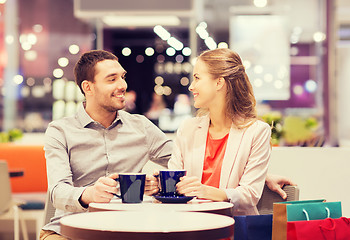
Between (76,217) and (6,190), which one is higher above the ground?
(76,217)

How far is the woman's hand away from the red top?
16.0 inches

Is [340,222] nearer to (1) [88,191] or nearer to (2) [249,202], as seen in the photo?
(2) [249,202]

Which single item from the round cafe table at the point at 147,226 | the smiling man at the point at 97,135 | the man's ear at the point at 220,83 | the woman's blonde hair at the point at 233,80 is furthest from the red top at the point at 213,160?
the round cafe table at the point at 147,226

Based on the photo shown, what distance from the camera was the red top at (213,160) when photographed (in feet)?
8.48

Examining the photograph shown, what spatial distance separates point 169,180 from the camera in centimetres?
207

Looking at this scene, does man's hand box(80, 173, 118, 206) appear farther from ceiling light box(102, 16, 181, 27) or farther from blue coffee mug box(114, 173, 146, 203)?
ceiling light box(102, 16, 181, 27)

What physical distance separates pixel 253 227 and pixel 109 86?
3.16ft

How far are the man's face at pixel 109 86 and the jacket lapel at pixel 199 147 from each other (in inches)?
15.1

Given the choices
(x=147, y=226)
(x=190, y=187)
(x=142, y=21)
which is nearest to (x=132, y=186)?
(x=190, y=187)

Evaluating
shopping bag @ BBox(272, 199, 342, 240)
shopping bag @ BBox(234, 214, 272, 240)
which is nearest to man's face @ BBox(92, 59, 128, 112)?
shopping bag @ BBox(234, 214, 272, 240)

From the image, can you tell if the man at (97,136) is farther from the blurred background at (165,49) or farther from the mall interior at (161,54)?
the blurred background at (165,49)

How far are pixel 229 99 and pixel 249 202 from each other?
20.8 inches

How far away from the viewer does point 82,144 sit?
2.68 metres

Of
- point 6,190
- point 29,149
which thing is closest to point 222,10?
point 29,149
